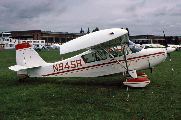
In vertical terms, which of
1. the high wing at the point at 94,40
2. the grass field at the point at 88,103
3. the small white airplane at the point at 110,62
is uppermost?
the high wing at the point at 94,40

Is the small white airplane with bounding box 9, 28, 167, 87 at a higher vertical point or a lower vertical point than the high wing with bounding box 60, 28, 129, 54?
lower

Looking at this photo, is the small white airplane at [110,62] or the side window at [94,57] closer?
the small white airplane at [110,62]

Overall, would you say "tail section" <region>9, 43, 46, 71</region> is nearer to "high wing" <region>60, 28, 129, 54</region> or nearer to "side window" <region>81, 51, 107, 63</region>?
"side window" <region>81, 51, 107, 63</region>

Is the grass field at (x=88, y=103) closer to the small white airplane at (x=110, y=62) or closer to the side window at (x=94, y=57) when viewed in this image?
the small white airplane at (x=110, y=62)

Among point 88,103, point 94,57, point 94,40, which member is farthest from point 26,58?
point 88,103

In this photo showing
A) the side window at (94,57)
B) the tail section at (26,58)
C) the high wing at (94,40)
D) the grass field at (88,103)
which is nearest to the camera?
the grass field at (88,103)

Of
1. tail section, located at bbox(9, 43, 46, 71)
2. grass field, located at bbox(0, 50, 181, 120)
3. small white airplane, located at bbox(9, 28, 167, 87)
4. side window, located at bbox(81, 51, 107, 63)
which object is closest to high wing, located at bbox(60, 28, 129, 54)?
small white airplane, located at bbox(9, 28, 167, 87)

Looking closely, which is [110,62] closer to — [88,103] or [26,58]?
[88,103]

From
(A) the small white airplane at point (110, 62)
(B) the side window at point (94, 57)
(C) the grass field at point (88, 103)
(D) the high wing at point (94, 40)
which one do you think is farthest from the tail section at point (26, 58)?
(D) the high wing at point (94, 40)

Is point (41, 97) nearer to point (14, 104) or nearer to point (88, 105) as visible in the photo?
point (14, 104)

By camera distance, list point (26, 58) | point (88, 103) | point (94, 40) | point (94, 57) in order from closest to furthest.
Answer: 1. point (88, 103)
2. point (94, 40)
3. point (94, 57)
4. point (26, 58)

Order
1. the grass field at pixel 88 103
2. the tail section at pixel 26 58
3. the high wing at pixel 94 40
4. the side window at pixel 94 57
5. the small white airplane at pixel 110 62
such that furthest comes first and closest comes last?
the tail section at pixel 26 58
the side window at pixel 94 57
the small white airplane at pixel 110 62
the high wing at pixel 94 40
the grass field at pixel 88 103

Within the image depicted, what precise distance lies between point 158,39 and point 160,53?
130m

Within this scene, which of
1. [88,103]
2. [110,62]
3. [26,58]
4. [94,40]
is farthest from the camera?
[26,58]
